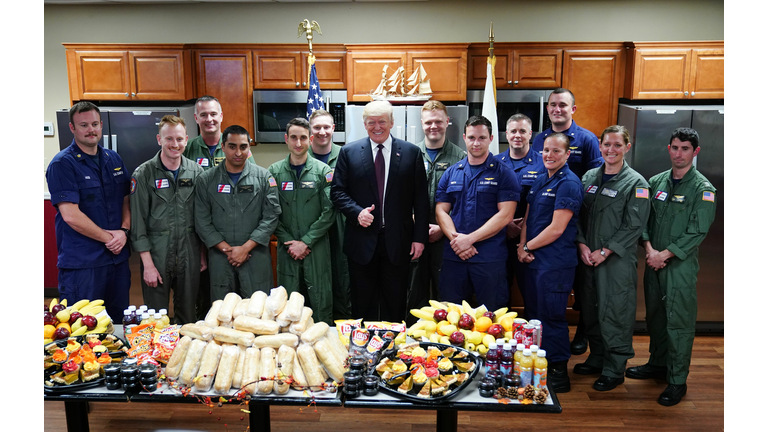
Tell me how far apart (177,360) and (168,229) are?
1.55 meters

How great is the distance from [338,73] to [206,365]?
4.33 metres

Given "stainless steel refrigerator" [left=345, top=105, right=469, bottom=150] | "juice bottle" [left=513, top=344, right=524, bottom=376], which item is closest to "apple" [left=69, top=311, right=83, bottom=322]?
"juice bottle" [left=513, top=344, right=524, bottom=376]

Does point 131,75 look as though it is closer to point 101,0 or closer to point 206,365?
point 101,0

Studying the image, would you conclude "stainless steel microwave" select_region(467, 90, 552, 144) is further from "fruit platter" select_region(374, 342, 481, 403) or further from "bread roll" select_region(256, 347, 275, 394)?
"bread roll" select_region(256, 347, 275, 394)

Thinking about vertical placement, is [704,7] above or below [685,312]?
above

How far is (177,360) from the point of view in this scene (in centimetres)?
242

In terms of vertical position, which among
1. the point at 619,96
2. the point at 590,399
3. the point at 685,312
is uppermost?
the point at 619,96

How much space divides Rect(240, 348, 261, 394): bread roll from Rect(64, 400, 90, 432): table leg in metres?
0.94

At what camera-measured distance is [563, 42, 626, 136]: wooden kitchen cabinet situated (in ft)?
19.7

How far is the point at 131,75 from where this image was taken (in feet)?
19.8

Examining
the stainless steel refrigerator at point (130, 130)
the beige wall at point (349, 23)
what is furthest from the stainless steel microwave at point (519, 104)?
the stainless steel refrigerator at point (130, 130)

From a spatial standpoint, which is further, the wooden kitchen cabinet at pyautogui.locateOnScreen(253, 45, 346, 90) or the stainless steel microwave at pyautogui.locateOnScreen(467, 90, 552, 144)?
the wooden kitchen cabinet at pyautogui.locateOnScreen(253, 45, 346, 90)

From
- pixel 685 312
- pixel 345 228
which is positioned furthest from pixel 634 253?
pixel 345 228

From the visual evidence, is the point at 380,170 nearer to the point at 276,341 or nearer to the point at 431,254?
the point at 431,254
